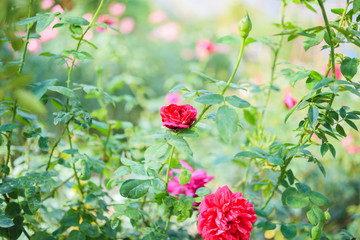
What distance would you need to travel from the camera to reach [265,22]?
567 cm

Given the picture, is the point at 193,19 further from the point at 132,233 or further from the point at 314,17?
the point at 132,233

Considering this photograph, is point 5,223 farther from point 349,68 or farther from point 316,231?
point 349,68

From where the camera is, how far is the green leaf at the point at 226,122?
1.46ft

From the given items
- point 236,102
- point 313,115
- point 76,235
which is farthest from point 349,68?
point 76,235

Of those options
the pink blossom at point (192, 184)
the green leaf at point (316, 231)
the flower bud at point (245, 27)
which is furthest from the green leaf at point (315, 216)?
the flower bud at point (245, 27)

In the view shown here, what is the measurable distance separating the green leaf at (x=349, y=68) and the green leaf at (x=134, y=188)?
0.40 meters

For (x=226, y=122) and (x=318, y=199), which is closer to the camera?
(x=226, y=122)

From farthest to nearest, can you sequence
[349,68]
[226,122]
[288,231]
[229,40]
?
[229,40]
[288,231]
[349,68]
[226,122]

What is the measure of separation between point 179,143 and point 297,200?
266 millimetres

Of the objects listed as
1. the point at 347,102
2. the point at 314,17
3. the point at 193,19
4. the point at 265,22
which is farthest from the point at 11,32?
the point at 265,22

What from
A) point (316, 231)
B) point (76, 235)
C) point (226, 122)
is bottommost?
point (76, 235)

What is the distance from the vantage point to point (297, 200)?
60 cm

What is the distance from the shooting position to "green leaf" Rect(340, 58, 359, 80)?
1.83 ft

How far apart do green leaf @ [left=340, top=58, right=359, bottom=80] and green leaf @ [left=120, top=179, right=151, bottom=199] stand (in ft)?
1.30
